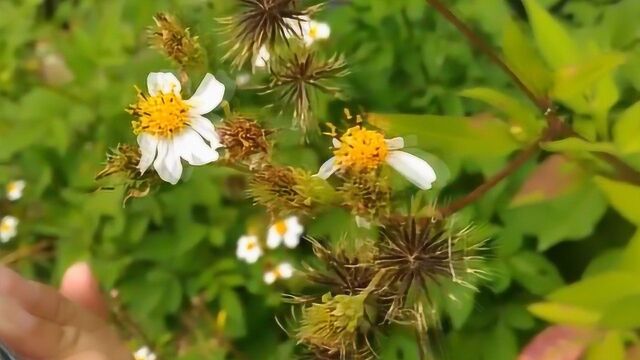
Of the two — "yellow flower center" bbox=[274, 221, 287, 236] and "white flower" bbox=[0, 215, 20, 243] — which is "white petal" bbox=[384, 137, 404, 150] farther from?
"white flower" bbox=[0, 215, 20, 243]

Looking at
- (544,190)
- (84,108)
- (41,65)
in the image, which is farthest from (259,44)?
(41,65)

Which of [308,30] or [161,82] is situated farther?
[308,30]

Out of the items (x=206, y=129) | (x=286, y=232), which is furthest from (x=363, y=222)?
(x=286, y=232)

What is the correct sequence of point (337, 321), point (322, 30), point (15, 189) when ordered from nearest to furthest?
1. point (337, 321)
2. point (322, 30)
3. point (15, 189)

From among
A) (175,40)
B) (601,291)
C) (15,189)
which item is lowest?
(15,189)

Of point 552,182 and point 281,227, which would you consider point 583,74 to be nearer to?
point 552,182

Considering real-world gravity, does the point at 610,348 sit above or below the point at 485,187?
below

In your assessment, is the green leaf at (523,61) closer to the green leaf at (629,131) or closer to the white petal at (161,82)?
the green leaf at (629,131)

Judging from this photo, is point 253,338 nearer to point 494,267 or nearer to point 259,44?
point 494,267
